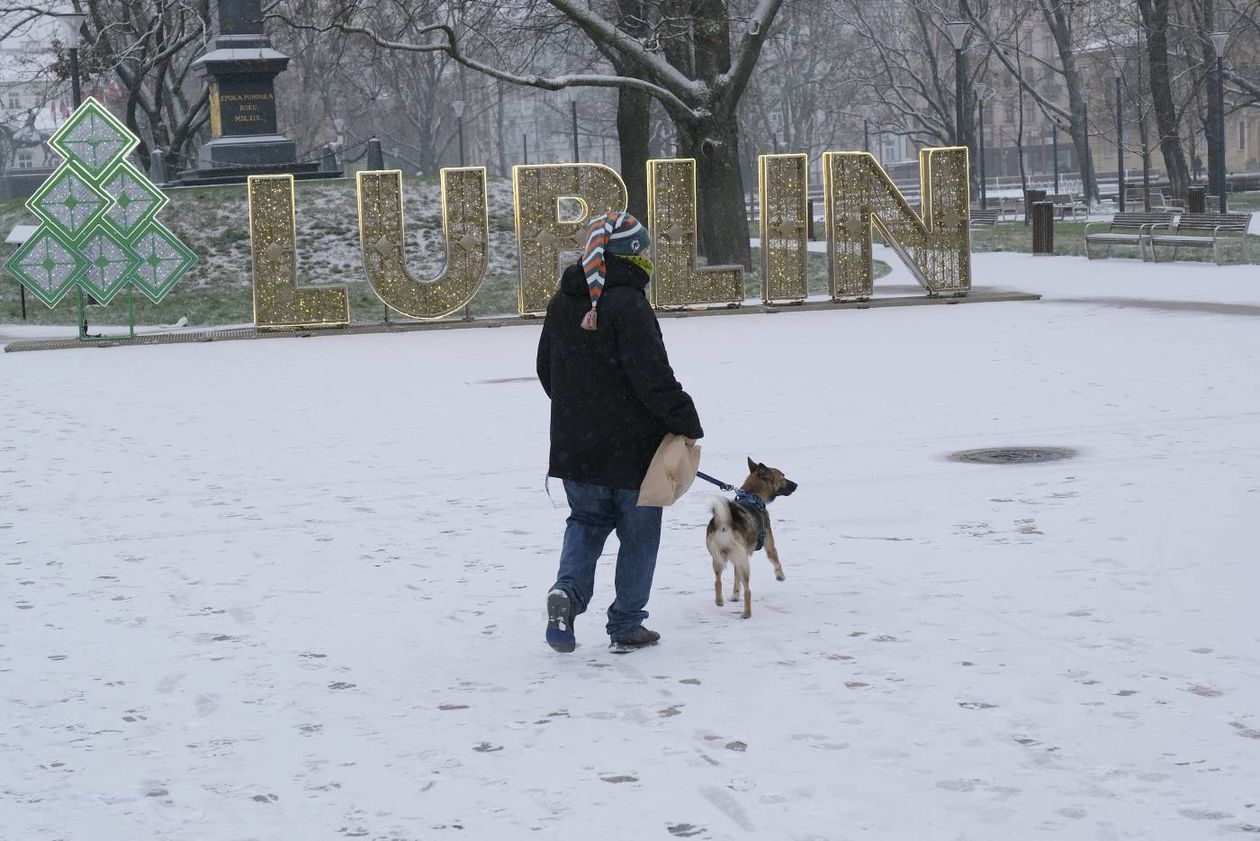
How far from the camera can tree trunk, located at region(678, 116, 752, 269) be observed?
26359mm

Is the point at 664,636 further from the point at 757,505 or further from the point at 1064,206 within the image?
the point at 1064,206

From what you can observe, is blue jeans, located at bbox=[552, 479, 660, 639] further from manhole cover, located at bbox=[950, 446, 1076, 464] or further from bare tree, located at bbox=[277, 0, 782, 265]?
bare tree, located at bbox=[277, 0, 782, 265]

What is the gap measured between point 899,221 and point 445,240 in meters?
6.22

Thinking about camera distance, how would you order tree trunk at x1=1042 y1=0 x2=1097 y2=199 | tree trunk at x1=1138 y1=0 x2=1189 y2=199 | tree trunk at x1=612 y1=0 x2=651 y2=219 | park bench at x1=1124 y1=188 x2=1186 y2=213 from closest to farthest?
1. tree trunk at x1=612 y1=0 x2=651 y2=219
2. tree trunk at x1=1138 y1=0 x2=1189 y2=199
3. park bench at x1=1124 y1=188 x2=1186 y2=213
4. tree trunk at x1=1042 y1=0 x2=1097 y2=199

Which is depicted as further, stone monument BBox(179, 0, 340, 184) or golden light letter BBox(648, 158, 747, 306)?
stone monument BBox(179, 0, 340, 184)

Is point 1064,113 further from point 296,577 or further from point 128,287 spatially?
point 296,577

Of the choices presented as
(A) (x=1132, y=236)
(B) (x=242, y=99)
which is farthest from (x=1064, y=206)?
(B) (x=242, y=99)

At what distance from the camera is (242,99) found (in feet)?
110

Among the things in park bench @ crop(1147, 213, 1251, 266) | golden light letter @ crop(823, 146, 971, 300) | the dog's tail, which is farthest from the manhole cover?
park bench @ crop(1147, 213, 1251, 266)

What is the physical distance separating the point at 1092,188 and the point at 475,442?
166 ft

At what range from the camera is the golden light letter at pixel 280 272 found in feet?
70.2

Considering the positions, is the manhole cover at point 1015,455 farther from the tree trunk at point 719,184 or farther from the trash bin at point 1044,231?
the trash bin at point 1044,231

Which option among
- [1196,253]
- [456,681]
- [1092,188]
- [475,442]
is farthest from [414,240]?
[1092,188]

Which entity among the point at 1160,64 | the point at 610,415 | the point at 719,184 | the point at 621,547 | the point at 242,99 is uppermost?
the point at 1160,64
